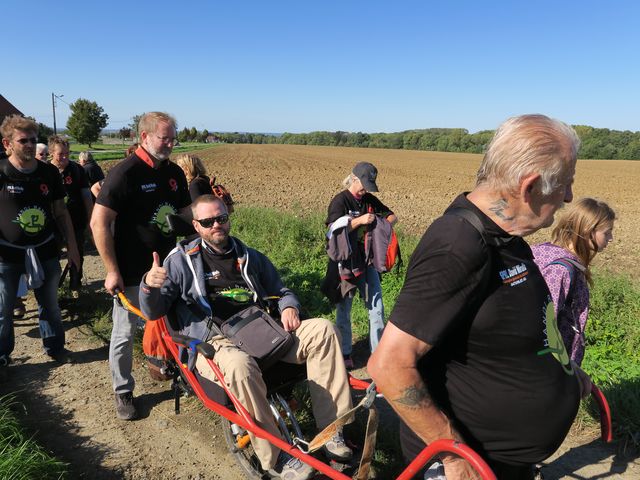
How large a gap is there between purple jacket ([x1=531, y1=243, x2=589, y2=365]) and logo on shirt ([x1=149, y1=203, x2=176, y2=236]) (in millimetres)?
2808

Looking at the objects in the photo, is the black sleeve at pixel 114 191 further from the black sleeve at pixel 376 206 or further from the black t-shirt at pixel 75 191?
the black t-shirt at pixel 75 191

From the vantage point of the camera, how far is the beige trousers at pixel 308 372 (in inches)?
107

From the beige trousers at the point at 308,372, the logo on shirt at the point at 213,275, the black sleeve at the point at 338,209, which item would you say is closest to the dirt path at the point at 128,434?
the beige trousers at the point at 308,372

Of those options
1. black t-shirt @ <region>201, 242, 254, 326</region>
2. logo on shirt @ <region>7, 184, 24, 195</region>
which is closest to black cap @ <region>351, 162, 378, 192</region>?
black t-shirt @ <region>201, 242, 254, 326</region>

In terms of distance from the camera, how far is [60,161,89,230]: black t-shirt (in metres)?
6.18

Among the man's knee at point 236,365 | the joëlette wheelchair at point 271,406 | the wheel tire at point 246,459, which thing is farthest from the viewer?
the wheel tire at point 246,459

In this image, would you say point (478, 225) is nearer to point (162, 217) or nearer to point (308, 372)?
point (308, 372)

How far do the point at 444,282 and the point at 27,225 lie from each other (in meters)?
4.29

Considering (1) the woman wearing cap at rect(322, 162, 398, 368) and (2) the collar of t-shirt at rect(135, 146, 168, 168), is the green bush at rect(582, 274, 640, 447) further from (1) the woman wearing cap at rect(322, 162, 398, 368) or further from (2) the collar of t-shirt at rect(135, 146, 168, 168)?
(2) the collar of t-shirt at rect(135, 146, 168, 168)

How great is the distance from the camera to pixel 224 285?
3344mm

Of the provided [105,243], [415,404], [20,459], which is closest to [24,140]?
[105,243]

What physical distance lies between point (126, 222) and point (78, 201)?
3.35 metres

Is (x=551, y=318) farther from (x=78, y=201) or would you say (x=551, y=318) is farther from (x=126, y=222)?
(x=78, y=201)

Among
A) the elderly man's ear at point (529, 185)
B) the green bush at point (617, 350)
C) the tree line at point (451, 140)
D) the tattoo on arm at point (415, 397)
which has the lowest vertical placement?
the green bush at point (617, 350)
